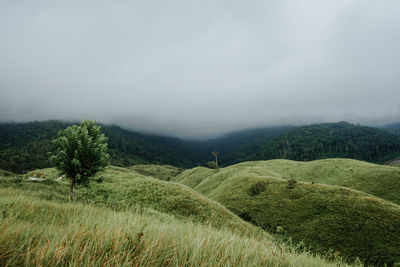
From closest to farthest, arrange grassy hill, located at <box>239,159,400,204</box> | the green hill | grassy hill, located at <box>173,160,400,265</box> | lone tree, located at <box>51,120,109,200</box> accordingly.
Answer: lone tree, located at <box>51,120,109,200</box> → the green hill → grassy hill, located at <box>173,160,400,265</box> → grassy hill, located at <box>239,159,400,204</box>

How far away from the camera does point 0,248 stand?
5.92 feet

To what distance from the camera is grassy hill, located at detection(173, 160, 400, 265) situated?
888 inches

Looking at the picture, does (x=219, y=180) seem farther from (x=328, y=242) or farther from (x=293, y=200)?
(x=328, y=242)

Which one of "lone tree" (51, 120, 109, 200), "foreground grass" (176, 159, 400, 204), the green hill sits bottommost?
"foreground grass" (176, 159, 400, 204)

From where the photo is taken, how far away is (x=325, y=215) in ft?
95.3

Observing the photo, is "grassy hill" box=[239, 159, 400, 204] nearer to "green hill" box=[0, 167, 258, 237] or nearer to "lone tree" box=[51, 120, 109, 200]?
"green hill" box=[0, 167, 258, 237]

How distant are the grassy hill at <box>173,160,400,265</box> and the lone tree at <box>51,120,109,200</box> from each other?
64.3 ft

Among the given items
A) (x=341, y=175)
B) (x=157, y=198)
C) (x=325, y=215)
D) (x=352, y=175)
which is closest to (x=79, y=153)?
(x=157, y=198)

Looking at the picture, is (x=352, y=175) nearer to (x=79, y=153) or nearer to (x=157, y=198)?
(x=157, y=198)

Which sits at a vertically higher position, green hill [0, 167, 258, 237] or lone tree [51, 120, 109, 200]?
lone tree [51, 120, 109, 200]

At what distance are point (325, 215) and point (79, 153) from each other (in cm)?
3629

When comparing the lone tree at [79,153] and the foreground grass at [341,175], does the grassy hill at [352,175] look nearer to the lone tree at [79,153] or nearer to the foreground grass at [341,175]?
the foreground grass at [341,175]

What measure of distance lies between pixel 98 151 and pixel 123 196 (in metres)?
Result: 9.66

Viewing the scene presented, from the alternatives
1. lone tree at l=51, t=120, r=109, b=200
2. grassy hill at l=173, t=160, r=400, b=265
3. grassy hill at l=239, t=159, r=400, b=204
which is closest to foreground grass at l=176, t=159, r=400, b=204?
grassy hill at l=239, t=159, r=400, b=204
